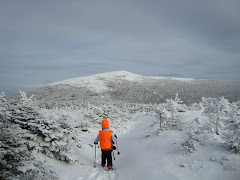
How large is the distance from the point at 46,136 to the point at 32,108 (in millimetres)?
1688

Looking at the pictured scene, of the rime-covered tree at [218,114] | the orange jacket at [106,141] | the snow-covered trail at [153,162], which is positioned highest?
the rime-covered tree at [218,114]

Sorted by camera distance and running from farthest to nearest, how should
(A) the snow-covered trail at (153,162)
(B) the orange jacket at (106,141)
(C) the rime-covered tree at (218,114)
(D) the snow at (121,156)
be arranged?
(C) the rime-covered tree at (218,114) → (B) the orange jacket at (106,141) → (A) the snow-covered trail at (153,162) → (D) the snow at (121,156)

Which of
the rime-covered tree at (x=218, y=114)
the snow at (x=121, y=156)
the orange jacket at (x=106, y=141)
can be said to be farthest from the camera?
the rime-covered tree at (x=218, y=114)

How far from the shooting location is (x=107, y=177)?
593 centimetres

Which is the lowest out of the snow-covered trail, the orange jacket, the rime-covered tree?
the snow-covered trail

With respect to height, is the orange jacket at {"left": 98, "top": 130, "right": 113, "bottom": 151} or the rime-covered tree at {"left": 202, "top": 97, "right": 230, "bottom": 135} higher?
the rime-covered tree at {"left": 202, "top": 97, "right": 230, "bottom": 135}

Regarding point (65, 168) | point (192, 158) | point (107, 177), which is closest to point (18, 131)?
point (65, 168)

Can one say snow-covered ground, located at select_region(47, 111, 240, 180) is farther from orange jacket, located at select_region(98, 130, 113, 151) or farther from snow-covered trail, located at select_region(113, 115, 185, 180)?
orange jacket, located at select_region(98, 130, 113, 151)

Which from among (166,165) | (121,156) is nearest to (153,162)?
(166,165)

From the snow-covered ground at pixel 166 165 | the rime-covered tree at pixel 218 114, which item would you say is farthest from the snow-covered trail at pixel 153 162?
the rime-covered tree at pixel 218 114

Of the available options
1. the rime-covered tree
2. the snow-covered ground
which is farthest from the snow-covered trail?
the rime-covered tree

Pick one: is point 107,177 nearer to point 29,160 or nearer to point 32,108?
point 29,160

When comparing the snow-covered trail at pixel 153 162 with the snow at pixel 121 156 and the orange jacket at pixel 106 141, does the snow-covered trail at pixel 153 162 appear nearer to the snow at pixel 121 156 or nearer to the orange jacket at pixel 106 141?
the snow at pixel 121 156

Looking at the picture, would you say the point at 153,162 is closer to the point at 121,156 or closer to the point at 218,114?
the point at 121,156
